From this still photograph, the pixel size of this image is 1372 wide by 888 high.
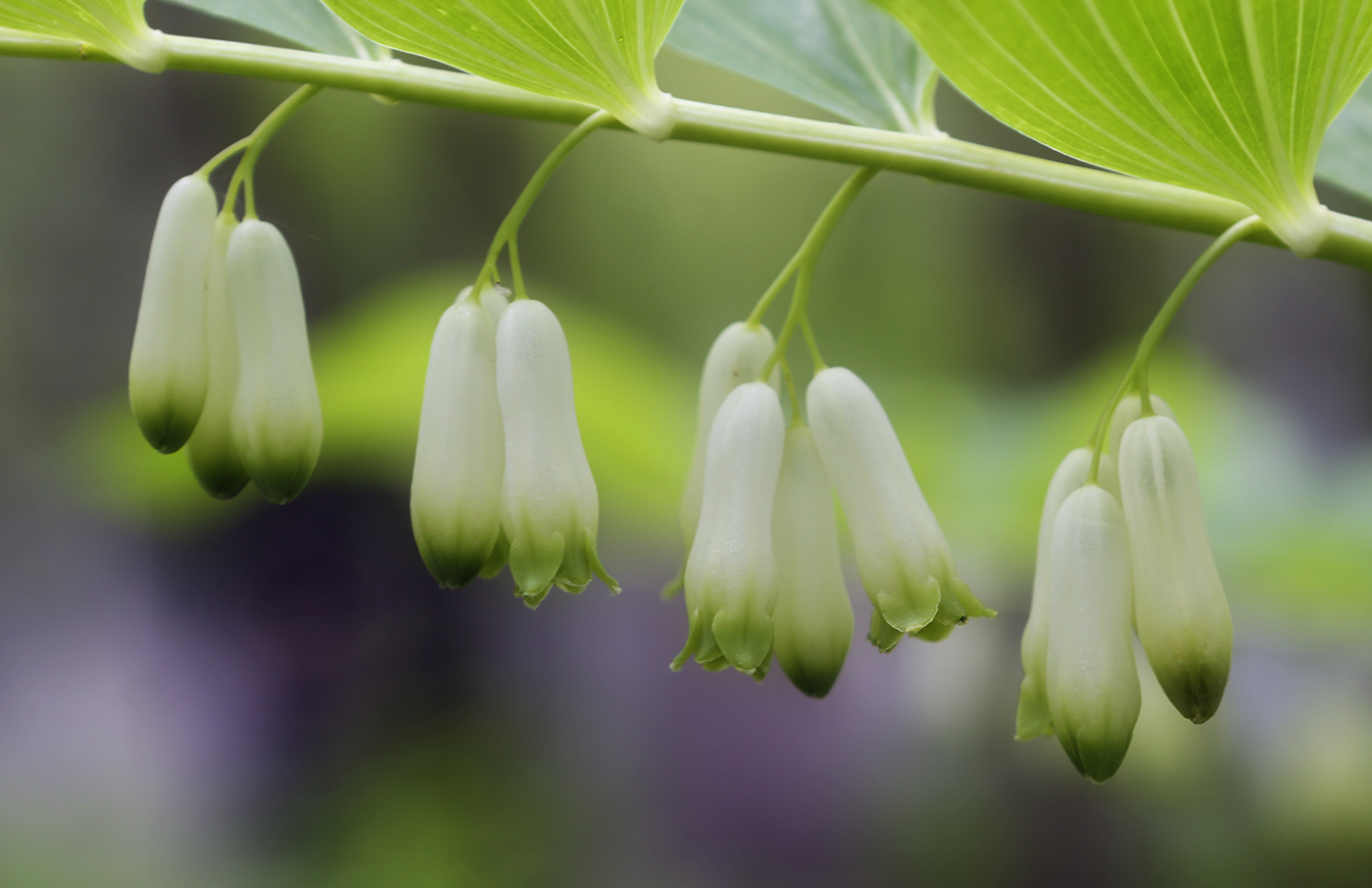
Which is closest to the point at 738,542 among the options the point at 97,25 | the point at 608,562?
the point at 97,25

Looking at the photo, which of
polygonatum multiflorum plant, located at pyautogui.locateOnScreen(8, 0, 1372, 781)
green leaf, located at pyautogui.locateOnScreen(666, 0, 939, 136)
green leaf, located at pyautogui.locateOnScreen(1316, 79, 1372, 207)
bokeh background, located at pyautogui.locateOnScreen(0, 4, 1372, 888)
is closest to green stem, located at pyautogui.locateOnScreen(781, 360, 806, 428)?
polygonatum multiflorum plant, located at pyautogui.locateOnScreen(8, 0, 1372, 781)

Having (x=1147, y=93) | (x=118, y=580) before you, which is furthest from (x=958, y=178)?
(x=118, y=580)

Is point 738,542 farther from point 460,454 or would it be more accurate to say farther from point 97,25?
point 97,25

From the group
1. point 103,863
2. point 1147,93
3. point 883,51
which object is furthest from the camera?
point 103,863

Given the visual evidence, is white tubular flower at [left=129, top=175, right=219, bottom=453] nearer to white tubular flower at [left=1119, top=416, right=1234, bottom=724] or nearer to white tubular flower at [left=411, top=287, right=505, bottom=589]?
white tubular flower at [left=411, top=287, right=505, bottom=589]

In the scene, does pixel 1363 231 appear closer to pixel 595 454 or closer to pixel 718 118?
pixel 718 118

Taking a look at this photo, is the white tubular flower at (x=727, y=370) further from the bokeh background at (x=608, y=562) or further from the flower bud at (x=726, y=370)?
the bokeh background at (x=608, y=562)

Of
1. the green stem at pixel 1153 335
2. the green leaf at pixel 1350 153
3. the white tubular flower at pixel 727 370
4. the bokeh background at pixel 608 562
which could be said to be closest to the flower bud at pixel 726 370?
the white tubular flower at pixel 727 370
